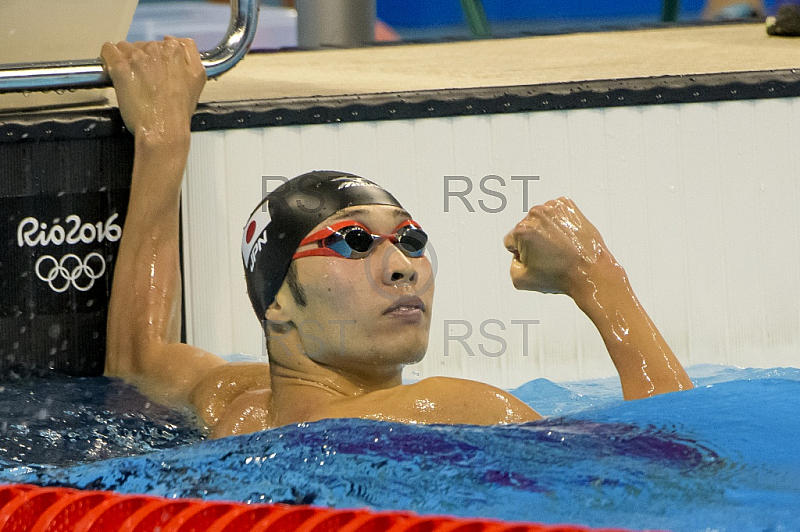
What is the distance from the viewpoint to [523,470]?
5.19ft

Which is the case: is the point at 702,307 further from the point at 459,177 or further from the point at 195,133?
the point at 195,133

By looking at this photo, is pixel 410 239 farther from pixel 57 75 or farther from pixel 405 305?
pixel 57 75

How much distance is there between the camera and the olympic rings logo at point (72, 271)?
2.57 meters

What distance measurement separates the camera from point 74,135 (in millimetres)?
2549

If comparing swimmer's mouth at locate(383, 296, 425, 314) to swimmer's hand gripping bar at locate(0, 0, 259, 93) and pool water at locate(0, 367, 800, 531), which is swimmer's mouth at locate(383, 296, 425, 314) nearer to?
pool water at locate(0, 367, 800, 531)

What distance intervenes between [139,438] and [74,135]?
92 centimetres

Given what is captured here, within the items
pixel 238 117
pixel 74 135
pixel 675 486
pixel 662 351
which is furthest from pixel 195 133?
pixel 675 486

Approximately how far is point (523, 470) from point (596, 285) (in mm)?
475

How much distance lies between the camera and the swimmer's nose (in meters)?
1.85
